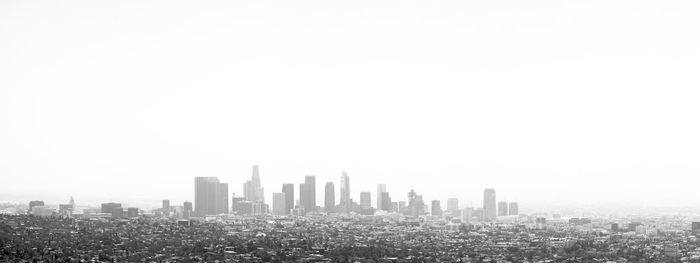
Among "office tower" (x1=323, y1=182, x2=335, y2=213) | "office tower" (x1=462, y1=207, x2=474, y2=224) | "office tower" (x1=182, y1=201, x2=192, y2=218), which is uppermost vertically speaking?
"office tower" (x1=323, y1=182, x2=335, y2=213)

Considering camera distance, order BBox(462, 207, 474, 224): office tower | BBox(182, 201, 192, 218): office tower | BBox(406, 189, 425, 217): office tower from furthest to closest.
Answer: BBox(406, 189, 425, 217): office tower
BBox(462, 207, 474, 224): office tower
BBox(182, 201, 192, 218): office tower

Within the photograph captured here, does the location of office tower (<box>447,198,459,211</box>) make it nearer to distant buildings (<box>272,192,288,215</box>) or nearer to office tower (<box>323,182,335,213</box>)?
office tower (<box>323,182,335,213</box>)

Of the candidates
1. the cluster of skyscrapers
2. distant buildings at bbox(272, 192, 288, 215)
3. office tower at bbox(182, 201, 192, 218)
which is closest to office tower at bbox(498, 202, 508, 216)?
the cluster of skyscrapers

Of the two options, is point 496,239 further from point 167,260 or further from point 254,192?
point 254,192

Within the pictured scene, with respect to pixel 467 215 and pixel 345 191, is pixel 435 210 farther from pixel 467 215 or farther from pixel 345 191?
pixel 345 191

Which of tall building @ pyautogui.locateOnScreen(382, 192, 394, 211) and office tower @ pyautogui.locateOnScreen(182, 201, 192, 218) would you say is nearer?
office tower @ pyautogui.locateOnScreen(182, 201, 192, 218)

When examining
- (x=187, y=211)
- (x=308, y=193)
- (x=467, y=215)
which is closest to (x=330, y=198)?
(x=308, y=193)

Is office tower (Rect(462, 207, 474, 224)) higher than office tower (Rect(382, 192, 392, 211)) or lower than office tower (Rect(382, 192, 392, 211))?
lower

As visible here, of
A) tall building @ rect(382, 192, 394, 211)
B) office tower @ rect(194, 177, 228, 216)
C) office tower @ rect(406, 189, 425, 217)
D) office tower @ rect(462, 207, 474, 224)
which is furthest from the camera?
tall building @ rect(382, 192, 394, 211)
